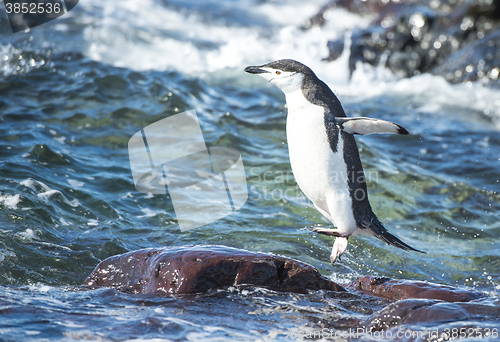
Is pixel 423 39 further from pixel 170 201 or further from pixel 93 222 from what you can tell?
pixel 93 222

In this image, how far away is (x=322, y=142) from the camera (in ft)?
12.6

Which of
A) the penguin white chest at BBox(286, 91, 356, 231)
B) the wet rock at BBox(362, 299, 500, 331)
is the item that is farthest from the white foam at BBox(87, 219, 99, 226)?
the wet rock at BBox(362, 299, 500, 331)

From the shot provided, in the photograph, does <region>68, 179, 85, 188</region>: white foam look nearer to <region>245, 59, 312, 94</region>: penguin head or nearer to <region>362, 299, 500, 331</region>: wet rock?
<region>245, 59, 312, 94</region>: penguin head

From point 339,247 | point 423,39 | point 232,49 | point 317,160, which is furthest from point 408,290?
point 232,49

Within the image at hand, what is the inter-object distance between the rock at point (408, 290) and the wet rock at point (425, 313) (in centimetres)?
33

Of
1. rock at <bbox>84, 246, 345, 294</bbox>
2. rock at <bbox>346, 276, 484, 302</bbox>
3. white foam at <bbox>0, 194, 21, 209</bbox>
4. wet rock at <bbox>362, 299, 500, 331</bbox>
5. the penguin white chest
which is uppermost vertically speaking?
the penguin white chest

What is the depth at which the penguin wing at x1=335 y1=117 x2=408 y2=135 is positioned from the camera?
3.63m

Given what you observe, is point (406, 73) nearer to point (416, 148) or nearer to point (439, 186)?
point (416, 148)

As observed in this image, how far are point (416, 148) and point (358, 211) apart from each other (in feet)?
16.2

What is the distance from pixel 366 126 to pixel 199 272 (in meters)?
1.59

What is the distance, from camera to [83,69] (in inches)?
374

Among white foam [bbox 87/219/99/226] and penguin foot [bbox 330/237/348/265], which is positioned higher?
penguin foot [bbox 330/237/348/265]

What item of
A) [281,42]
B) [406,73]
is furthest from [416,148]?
[281,42]

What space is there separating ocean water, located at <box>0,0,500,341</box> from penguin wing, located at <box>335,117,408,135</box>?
1.27m
